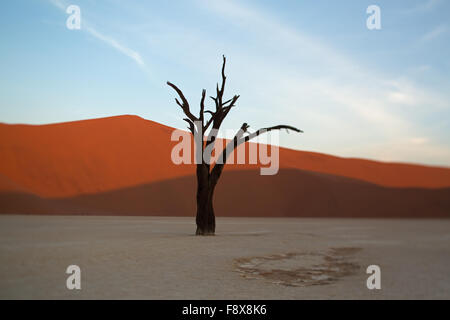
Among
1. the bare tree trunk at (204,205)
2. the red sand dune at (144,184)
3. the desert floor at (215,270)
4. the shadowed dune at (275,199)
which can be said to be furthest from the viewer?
the red sand dune at (144,184)

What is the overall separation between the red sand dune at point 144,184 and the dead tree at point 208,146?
68.3 ft

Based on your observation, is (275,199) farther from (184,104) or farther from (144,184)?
(184,104)

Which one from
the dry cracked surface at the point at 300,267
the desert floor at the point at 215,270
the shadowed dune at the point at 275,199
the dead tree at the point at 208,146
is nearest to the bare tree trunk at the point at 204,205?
the dead tree at the point at 208,146

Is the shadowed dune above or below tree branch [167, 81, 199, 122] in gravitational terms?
below

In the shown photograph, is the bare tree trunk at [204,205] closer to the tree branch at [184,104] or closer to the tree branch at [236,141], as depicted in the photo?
the tree branch at [236,141]

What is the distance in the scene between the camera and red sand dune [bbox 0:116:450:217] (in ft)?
129

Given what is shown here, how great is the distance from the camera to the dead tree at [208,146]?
16312mm

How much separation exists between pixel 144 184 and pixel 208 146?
2743 centimetres

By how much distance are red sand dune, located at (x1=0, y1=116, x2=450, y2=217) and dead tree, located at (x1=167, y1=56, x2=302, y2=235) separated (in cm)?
2082

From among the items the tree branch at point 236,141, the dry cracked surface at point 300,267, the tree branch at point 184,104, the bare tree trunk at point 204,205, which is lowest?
the dry cracked surface at point 300,267

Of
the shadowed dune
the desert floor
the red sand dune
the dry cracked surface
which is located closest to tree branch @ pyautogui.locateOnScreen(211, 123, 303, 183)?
the desert floor

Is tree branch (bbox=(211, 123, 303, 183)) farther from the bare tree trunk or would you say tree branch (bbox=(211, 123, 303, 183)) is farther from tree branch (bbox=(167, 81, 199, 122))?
tree branch (bbox=(167, 81, 199, 122))
